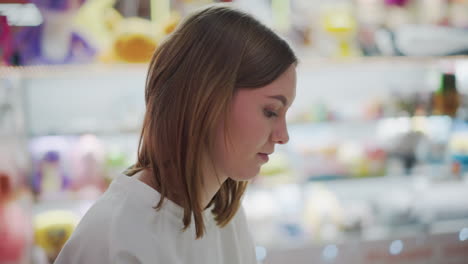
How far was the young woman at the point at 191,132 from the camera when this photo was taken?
36.2 inches

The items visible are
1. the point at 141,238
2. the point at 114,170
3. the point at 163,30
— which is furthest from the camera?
the point at 114,170

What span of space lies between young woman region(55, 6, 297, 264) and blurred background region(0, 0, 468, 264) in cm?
137

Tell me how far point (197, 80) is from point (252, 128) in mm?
149

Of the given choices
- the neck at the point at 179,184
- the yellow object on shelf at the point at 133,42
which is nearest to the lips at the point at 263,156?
the neck at the point at 179,184

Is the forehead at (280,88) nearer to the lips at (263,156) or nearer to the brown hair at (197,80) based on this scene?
the brown hair at (197,80)

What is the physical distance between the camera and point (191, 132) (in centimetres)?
Answer: 95

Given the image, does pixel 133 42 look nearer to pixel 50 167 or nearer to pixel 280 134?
pixel 50 167

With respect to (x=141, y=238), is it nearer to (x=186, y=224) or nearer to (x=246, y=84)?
(x=186, y=224)

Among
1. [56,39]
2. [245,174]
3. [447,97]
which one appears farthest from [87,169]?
[447,97]

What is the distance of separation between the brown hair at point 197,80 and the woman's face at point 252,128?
0.02 meters

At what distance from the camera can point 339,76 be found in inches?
119

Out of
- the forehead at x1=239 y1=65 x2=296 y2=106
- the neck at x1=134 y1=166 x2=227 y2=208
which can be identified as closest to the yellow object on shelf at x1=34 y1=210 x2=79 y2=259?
the neck at x1=134 y1=166 x2=227 y2=208

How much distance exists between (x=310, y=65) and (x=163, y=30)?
770 millimetres

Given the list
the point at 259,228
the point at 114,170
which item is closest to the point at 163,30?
the point at 114,170
